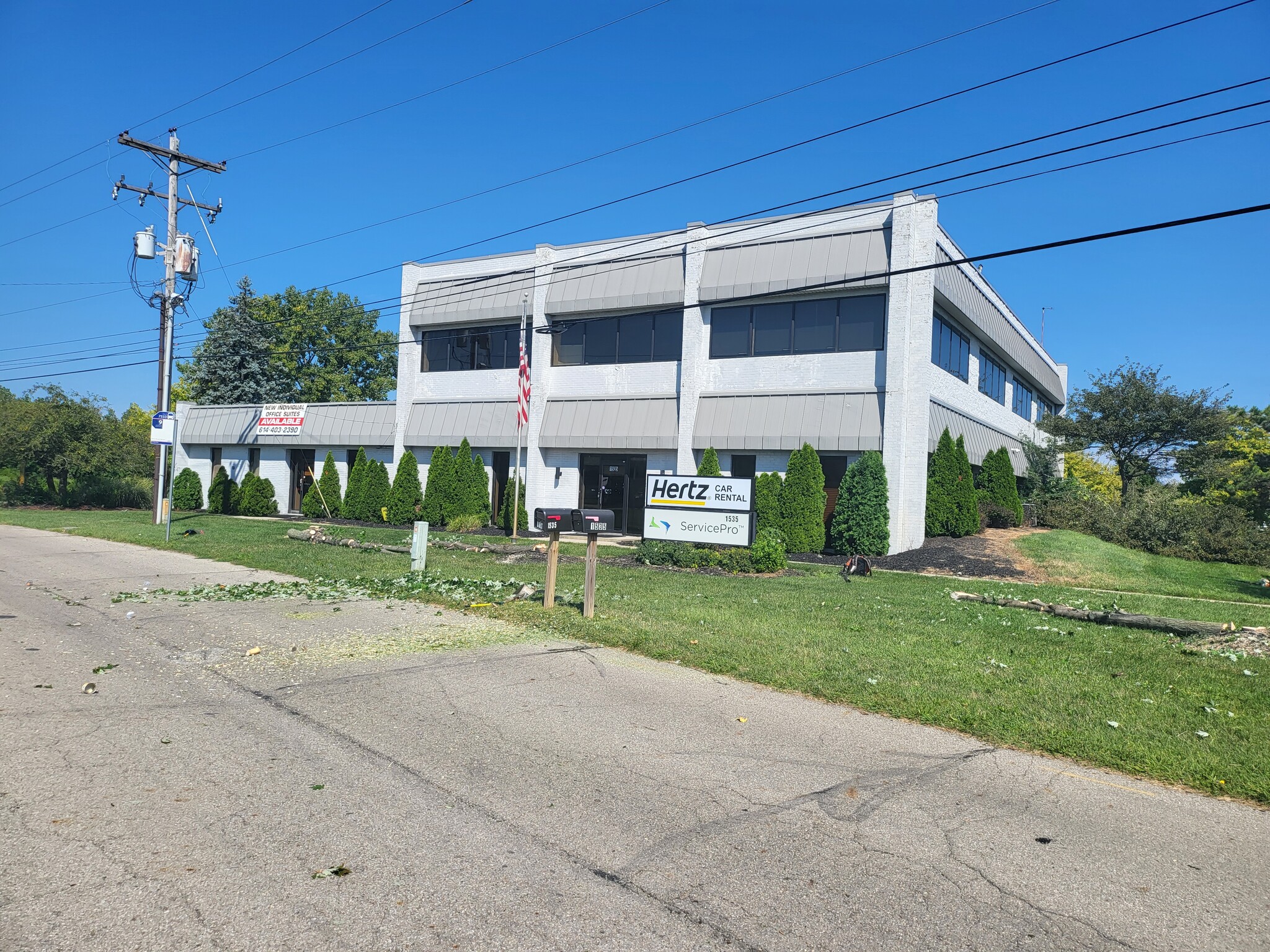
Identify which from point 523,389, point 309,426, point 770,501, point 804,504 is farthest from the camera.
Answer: point 309,426

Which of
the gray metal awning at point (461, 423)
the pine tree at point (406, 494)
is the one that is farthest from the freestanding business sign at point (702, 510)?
the pine tree at point (406, 494)

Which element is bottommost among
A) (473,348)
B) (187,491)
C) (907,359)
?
(187,491)

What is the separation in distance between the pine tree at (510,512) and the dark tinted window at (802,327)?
26.2 feet

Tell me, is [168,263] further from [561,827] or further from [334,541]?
[561,827]

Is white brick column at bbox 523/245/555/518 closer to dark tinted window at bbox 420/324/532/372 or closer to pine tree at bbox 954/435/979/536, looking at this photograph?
dark tinted window at bbox 420/324/532/372

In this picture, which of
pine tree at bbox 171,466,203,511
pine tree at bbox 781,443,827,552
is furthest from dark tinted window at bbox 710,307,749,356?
pine tree at bbox 171,466,203,511

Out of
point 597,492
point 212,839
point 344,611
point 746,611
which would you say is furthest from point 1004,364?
point 212,839

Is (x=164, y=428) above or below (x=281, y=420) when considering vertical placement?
below

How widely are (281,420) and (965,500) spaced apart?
25818 millimetres

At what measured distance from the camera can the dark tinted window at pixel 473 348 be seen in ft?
93.2

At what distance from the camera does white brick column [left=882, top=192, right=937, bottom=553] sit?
819 inches

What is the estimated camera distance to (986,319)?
1048 inches

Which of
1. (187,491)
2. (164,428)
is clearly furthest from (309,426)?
(164,428)

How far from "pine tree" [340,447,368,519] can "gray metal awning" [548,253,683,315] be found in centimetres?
962
